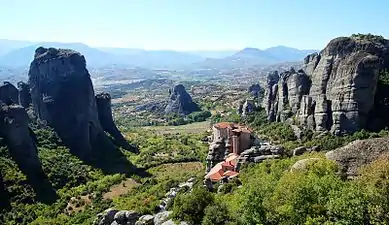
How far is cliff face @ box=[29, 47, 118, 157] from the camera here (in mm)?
75125

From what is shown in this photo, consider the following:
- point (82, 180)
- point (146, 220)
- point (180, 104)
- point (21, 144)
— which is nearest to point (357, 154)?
point (146, 220)

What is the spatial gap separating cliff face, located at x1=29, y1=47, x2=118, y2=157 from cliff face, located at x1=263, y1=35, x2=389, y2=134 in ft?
97.3

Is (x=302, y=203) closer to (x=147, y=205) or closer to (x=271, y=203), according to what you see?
(x=271, y=203)

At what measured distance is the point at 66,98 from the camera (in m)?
75.4

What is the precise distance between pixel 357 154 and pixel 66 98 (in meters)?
53.4

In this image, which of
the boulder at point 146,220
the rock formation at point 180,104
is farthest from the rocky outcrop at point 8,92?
the rock formation at point 180,104

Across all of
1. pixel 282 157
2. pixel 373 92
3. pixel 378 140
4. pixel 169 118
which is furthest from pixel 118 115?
pixel 378 140

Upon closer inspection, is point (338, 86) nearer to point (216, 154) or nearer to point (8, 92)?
point (216, 154)

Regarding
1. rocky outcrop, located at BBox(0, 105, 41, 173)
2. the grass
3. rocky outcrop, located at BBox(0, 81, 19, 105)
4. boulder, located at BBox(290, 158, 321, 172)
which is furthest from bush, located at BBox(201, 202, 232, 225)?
rocky outcrop, located at BBox(0, 81, 19, 105)

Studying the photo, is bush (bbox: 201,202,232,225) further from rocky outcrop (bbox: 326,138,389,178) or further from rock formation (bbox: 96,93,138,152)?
rock formation (bbox: 96,93,138,152)

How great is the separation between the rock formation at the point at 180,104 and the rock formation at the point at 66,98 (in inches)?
2633

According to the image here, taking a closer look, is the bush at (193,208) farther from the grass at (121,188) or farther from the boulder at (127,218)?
the grass at (121,188)

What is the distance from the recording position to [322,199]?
82.1 ft

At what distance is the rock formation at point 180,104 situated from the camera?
144875 mm
